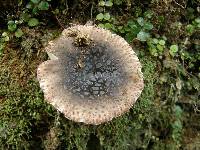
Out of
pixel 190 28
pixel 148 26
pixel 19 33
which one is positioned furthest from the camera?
pixel 190 28

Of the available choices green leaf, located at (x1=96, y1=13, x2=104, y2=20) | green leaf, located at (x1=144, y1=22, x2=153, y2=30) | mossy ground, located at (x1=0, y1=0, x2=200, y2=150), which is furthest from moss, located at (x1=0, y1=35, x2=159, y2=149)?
green leaf, located at (x1=96, y1=13, x2=104, y2=20)

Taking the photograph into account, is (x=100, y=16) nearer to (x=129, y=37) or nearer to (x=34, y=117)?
(x=129, y=37)

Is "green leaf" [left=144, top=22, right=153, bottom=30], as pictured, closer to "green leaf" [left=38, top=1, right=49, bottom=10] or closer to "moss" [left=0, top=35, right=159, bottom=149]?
"moss" [left=0, top=35, right=159, bottom=149]

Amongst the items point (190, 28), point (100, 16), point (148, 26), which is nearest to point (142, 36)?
point (148, 26)

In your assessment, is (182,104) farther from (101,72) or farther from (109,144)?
(101,72)

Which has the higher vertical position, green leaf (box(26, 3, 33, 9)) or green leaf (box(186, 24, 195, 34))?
green leaf (box(26, 3, 33, 9))

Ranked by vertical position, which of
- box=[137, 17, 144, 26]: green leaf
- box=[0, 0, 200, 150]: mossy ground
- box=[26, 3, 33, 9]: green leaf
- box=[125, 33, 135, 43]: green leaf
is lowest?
box=[0, 0, 200, 150]: mossy ground
